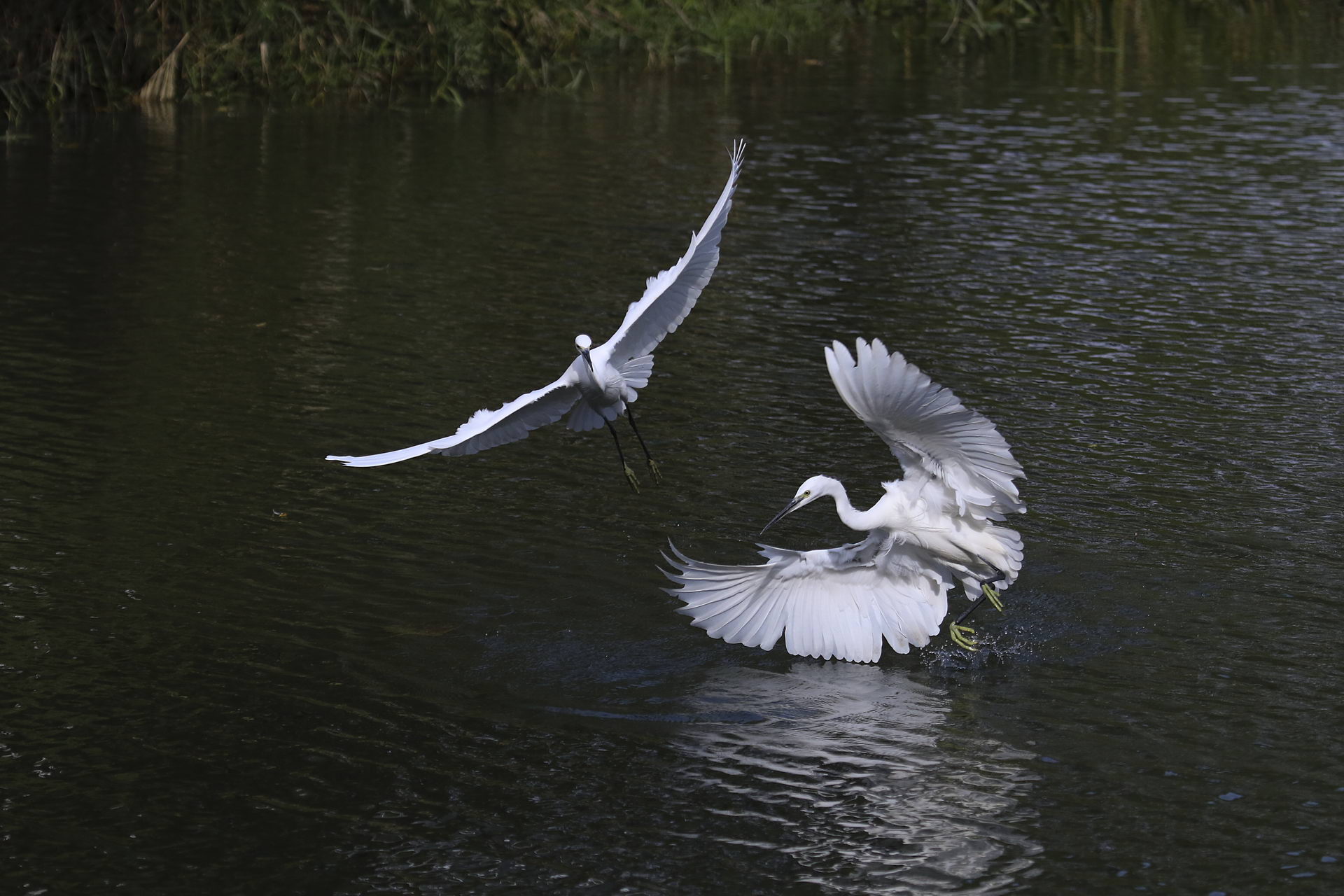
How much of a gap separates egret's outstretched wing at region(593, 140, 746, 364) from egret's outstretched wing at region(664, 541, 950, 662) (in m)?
1.44

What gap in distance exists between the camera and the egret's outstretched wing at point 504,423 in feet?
25.7

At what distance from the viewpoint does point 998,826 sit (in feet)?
22.5

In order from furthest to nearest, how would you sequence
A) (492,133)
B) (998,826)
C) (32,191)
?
(492,133) < (32,191) < (998,826)

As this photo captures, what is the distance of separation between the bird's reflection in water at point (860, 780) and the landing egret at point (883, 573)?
0.76 ft

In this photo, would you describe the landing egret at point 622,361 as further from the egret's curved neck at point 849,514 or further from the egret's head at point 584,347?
the egret's curved neck at point 849,514

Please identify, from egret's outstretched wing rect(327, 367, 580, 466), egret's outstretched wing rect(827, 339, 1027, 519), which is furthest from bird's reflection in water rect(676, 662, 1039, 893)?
egret's outstretched wing rect(327, 367, 580, 466)

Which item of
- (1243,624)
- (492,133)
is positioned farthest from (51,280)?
(1243,624)

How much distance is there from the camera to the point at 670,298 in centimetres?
929

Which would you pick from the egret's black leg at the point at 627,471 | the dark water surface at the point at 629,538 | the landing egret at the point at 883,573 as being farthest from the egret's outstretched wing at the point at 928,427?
the egret's black leg at the point at 627,471

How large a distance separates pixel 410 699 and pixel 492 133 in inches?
630

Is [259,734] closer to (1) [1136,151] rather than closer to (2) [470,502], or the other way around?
(2) [470,502]

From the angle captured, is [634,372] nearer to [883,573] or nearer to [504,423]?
[504,423]

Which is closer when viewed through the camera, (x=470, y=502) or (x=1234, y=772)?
(x=1234, y=772)

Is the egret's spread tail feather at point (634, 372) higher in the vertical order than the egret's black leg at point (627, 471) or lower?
higher
